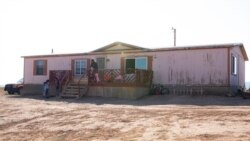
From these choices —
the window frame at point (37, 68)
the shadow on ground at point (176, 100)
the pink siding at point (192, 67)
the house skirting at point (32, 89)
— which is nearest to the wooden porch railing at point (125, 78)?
the pink siding at point (192, 67)

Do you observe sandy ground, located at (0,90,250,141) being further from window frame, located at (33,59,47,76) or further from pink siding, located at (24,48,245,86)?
window frame, located at (33,59,47,76)

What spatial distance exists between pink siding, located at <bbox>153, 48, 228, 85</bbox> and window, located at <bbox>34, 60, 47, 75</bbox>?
33.9 feet

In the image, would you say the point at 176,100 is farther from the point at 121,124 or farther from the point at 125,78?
the point at 121,124

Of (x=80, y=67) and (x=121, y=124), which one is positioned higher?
(x=80, y=67)

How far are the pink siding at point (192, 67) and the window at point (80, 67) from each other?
230 inches

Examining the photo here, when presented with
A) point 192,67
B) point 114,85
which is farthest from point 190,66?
point 114,85

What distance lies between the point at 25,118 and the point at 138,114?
502cm

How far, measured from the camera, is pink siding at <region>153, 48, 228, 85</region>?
70.4ft

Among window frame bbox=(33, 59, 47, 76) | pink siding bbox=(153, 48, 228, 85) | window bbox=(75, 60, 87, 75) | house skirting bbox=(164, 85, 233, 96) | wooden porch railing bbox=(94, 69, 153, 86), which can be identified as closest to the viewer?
house skirting bbox=(164, 85, 233, 96)

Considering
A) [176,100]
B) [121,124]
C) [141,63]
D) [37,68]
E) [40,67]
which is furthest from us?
[37,68]

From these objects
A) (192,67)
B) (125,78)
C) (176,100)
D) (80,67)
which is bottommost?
(176,100)

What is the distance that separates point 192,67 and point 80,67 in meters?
9.10

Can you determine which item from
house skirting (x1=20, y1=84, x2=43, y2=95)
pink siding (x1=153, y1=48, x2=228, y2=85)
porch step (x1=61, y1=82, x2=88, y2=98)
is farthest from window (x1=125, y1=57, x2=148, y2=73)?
house skirting (x1=20, y1=84, x2=43, y2=95)

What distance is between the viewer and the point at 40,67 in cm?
2967
